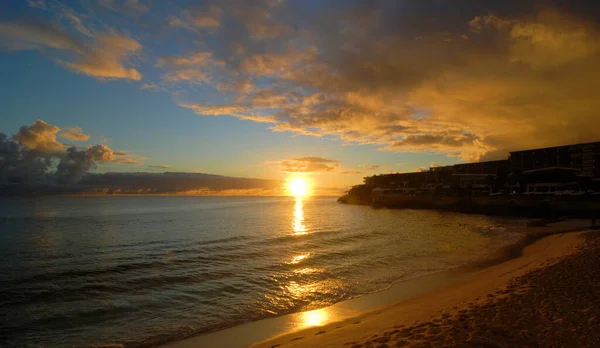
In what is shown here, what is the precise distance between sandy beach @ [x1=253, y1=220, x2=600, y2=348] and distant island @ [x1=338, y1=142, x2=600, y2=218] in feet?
156

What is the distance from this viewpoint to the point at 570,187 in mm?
64125

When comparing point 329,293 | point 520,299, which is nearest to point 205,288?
point 329,293

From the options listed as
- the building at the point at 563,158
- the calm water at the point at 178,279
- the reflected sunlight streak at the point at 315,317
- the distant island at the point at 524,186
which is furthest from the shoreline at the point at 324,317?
the building at the point at 563,158

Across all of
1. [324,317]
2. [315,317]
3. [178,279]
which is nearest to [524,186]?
[324,317]

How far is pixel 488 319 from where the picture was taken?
8336 mm

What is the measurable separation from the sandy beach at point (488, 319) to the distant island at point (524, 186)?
4760 cm

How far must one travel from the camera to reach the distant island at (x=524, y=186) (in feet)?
180

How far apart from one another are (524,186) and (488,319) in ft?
260

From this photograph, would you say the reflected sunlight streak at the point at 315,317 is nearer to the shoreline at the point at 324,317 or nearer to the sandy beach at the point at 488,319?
the shoreline at the point at 324,317

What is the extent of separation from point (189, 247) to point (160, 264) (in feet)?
22.5

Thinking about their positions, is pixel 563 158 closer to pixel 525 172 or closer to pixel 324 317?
pixel 525 172

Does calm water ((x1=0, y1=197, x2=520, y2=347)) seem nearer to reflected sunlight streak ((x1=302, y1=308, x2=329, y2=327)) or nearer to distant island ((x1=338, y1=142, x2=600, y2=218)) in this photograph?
reflected sunlight streak ((x1=302, y1=308, x2=329, y2=327))

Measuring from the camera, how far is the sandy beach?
7.02 meters

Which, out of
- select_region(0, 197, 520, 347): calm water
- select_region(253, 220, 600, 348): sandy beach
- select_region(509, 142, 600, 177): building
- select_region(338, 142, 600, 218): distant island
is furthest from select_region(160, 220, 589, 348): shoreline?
select_region(509, 142, 600, 177): building
